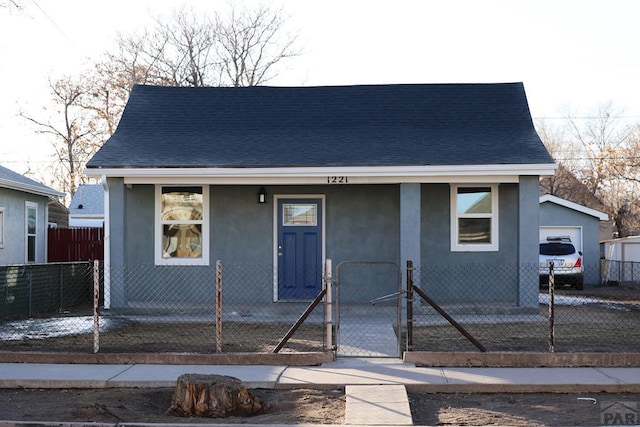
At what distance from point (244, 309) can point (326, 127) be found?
180 inches

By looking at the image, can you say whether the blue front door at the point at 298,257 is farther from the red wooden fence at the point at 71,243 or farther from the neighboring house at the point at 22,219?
the red wooden fence at the point at 71,243

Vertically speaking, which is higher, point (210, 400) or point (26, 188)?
point (26, 188)

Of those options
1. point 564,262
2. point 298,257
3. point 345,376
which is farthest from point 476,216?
point 564,262

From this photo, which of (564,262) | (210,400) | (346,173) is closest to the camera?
(210,400)

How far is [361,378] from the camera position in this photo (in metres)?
9.67

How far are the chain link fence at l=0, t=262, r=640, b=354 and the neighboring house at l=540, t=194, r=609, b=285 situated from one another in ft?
33.7

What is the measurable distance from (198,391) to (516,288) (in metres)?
9.52

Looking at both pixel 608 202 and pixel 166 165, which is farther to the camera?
pixel 608 202

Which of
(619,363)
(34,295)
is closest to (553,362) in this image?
(619,363)

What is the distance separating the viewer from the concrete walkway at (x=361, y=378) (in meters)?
9.19

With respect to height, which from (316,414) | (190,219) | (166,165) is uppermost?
(166,165)

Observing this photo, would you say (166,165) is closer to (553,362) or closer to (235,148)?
(235,148)

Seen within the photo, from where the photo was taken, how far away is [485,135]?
17234mm

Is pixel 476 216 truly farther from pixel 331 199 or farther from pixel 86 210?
pixel 86 210
